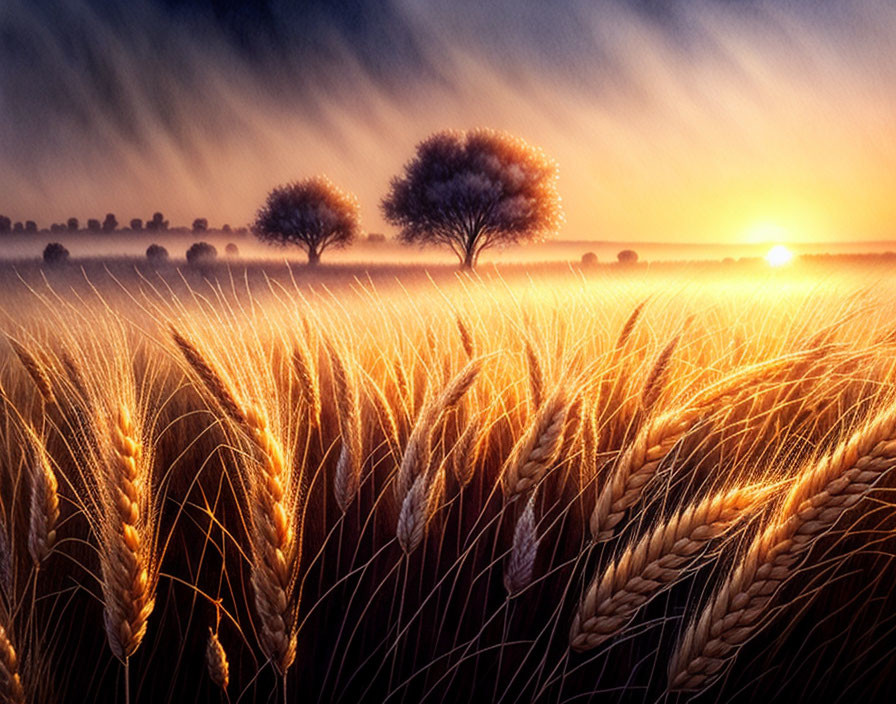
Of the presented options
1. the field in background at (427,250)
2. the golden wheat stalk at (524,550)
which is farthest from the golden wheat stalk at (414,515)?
the field in background at (427,250)

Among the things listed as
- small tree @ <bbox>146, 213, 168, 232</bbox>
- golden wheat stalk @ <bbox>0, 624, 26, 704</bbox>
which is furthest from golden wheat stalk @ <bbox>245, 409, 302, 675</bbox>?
small tree @ <bbox>146, 213, 168, 232</bbox>

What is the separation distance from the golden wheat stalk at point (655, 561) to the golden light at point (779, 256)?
0.94m

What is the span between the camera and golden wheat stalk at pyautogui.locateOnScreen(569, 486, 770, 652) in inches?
23.4

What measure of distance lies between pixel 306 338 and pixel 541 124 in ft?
2.55

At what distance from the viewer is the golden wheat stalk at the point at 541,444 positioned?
705 mm

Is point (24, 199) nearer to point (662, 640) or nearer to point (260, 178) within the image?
point (260, 178)

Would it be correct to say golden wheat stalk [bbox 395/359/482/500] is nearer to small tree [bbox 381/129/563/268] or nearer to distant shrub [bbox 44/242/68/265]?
small tree [bbox 381/129/563/268]

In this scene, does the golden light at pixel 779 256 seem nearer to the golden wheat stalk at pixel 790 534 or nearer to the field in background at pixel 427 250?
the field in background at pixel 427 250

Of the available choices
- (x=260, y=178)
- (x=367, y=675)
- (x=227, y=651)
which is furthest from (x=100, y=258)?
(x=367, y=675)

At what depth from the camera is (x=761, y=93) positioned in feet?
4.50

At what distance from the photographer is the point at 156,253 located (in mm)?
1392

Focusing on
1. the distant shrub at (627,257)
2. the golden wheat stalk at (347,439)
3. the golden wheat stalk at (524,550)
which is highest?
the distant shrub at (627,257)

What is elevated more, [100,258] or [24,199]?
[24,199]

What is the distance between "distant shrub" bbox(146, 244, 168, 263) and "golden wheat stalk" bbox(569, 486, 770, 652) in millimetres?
1191
